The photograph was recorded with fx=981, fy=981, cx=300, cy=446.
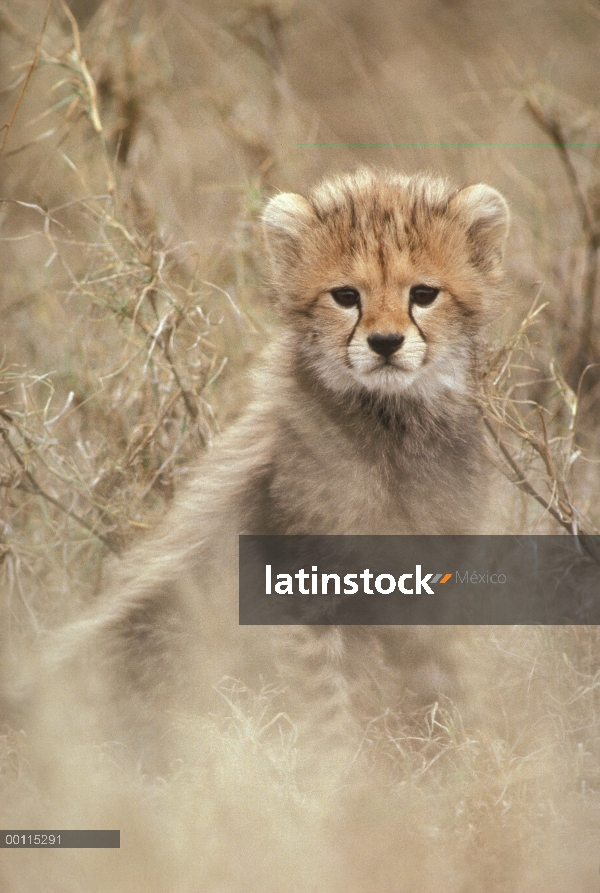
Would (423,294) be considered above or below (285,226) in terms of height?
below

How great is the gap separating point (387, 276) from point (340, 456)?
474 mm

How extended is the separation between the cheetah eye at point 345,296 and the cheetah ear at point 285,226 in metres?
0.21

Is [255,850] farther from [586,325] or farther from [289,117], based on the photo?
[289,117]

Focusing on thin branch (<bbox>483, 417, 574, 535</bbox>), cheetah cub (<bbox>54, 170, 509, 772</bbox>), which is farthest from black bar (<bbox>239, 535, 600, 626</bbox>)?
thin branch (<bbox>483, 417, 574, 535</bbox>)

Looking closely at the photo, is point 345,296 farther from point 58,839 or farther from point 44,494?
point 58,839

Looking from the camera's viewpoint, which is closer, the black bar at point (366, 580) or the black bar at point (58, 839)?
the black bar at point (58, 839)

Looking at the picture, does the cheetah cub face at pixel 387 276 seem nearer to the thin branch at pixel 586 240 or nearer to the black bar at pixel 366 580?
Answer: the black bar at pixel 366 580

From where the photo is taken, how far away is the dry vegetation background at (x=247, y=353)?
195cm

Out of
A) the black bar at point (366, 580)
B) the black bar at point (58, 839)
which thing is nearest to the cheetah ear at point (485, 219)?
the black bar at point (366, 580)

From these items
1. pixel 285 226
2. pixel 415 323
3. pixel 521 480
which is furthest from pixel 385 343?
pixel 521 480

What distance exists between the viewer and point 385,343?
7.47ft

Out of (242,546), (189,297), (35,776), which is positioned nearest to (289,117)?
(189,297)

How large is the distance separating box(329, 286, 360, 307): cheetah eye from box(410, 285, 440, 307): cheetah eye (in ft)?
0.44

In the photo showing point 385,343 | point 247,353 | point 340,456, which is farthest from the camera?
point 247,353
